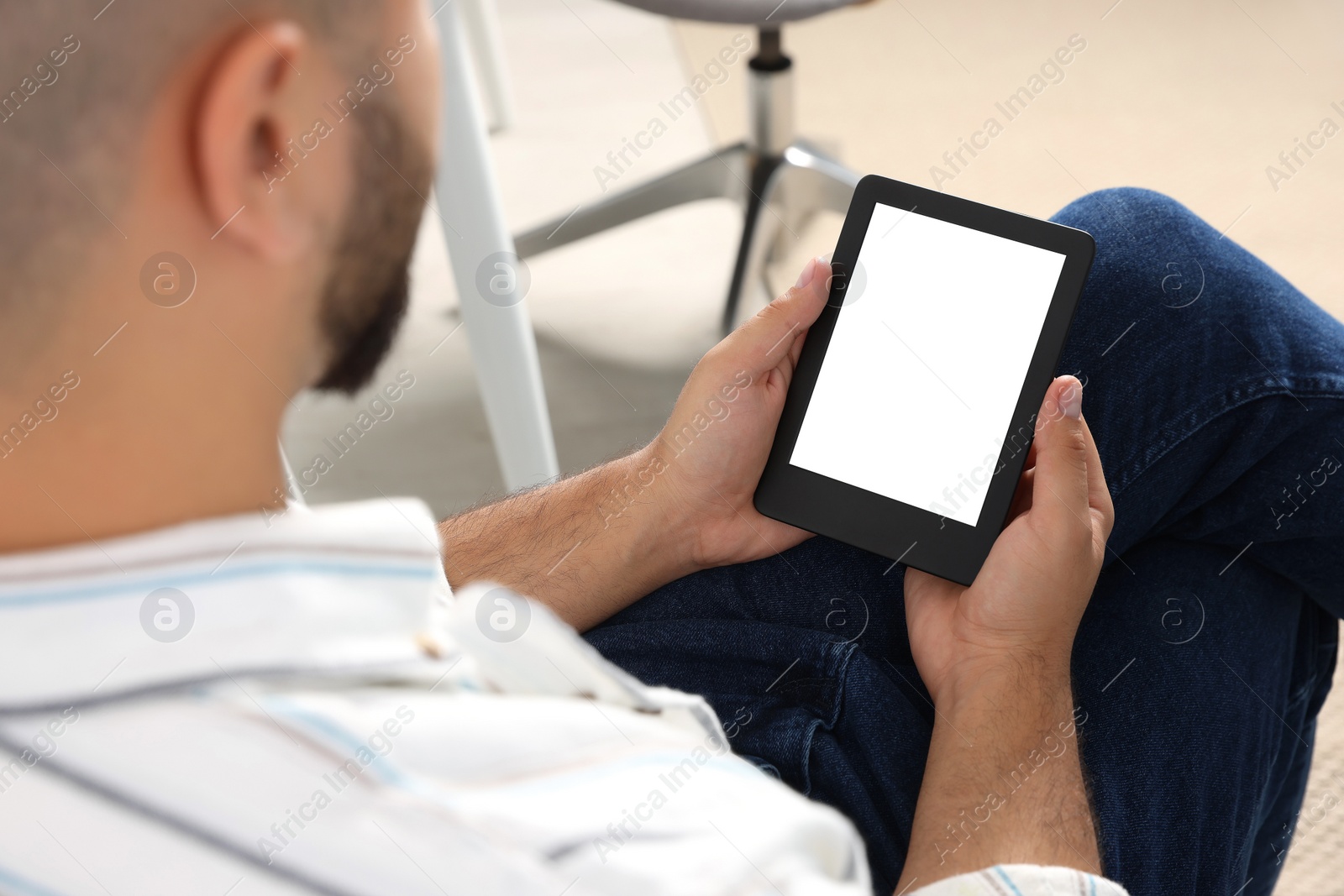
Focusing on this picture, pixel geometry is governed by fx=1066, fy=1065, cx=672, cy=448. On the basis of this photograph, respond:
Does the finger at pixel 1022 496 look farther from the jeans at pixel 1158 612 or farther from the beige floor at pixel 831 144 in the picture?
Result: the beige floor at pixel 831 144

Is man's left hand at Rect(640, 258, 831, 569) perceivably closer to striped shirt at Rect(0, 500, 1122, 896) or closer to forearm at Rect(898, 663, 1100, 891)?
forearm at Rect(898, 663, 1100, 891)

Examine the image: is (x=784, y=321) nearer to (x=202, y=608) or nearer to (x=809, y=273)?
(x=809, y=273)

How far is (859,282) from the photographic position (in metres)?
0.63

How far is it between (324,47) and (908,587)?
43 cm

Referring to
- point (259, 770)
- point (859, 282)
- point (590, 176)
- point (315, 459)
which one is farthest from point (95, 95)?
point (590, 176)

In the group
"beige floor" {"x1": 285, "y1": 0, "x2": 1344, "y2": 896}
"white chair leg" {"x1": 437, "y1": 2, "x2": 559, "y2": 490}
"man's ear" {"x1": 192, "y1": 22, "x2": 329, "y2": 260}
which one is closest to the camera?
"man's ear" {"x1": 192, "y1": 22, "x2": 329, "y2": 260}

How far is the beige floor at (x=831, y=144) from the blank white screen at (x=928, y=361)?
64 cm

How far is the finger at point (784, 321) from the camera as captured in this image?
2.02ft

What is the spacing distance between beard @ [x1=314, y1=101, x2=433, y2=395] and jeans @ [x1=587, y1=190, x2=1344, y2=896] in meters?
0.28

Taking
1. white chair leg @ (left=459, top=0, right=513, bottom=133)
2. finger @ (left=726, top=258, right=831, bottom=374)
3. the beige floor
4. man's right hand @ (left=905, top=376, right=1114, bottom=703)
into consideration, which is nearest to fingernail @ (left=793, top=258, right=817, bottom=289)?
finger @ (left=726, top=258, right=831, bottom=374)

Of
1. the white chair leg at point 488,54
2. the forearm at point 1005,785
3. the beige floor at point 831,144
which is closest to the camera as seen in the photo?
the forearm at point 1005,785

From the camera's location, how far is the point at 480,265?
0.92 metres

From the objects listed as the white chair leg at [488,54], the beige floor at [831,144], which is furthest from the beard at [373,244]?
the white chair leg at [488,54]

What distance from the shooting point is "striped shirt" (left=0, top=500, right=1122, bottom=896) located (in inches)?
11.6
